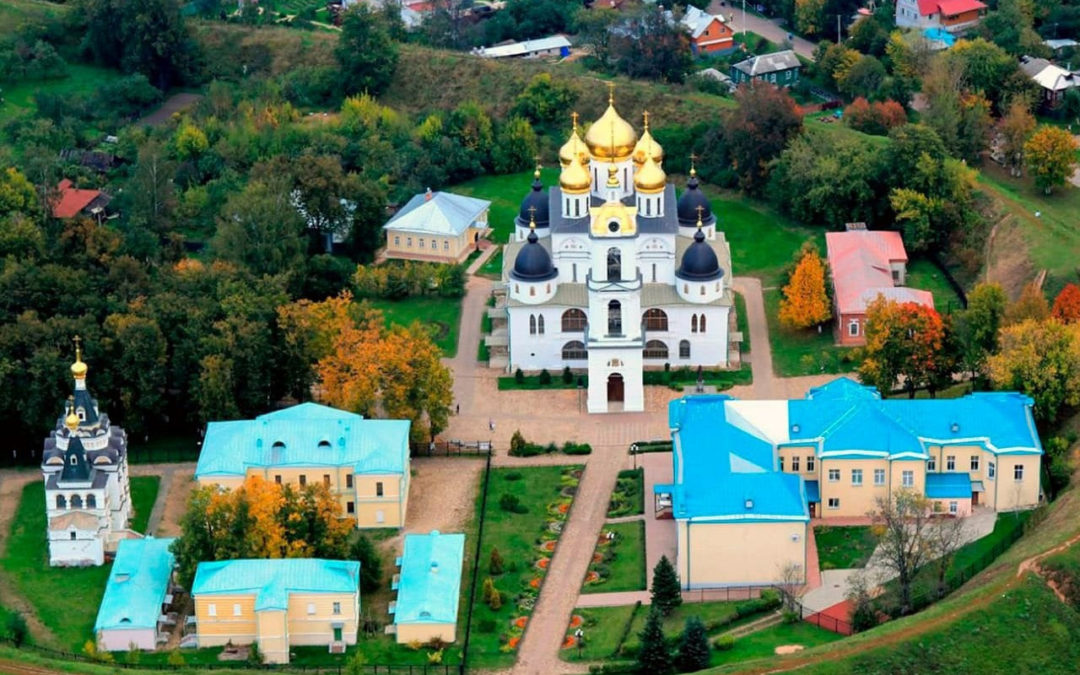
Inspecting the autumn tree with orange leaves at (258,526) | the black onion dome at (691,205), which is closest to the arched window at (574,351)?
the black onion dome at (691,205)

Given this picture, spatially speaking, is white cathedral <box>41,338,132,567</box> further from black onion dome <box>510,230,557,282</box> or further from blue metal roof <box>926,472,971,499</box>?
blue metal roof <box>926,472,971,499</box>

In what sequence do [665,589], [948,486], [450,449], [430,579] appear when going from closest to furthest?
[665,589]
[430,579]
[948,486]
[450,449]

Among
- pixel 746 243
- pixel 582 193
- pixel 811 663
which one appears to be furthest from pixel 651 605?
pixel 746 243

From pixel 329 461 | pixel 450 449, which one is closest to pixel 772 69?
pixel 450 449

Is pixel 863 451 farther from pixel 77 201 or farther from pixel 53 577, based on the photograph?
pixel 77 201

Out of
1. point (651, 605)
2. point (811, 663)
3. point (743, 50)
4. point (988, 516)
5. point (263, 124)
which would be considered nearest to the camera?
point (811, 663)

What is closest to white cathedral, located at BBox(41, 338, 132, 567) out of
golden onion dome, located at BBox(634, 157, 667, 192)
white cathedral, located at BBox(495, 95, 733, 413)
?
white cathedral, located at BBox(495, 95, 733, 413)

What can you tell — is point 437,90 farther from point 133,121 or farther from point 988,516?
point 988,516
